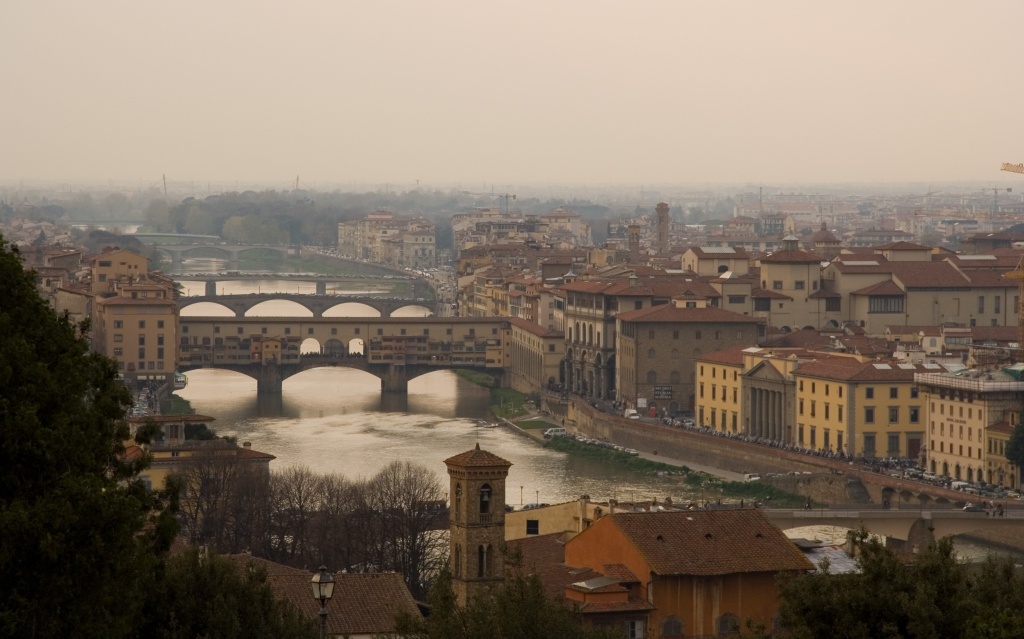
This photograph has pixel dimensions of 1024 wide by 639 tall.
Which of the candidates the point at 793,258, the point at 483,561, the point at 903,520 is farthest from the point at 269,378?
the point at 483,561

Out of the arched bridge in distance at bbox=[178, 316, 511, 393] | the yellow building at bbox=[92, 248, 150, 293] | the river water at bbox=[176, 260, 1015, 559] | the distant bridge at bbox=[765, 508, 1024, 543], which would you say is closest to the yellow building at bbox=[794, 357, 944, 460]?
the river water at bbox=[176, 260, 1015, 559]

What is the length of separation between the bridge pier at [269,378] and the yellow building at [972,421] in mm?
14427

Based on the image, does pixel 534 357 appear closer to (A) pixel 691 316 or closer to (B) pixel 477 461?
(A) pixel 691 316

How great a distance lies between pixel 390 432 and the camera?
106 ft

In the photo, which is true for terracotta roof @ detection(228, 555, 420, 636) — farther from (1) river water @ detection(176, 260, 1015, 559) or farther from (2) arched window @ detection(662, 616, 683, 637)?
(1) river water @ detection(176, 260, 1015, 559)

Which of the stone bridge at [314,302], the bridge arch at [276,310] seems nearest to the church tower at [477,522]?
the stone bridge at [314,302]

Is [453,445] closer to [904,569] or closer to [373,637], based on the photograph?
[373,637]

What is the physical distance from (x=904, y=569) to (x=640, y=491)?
1618 centimetres

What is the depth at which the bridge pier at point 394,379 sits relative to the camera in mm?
40031

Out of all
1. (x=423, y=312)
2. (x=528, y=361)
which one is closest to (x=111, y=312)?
(x=528, y=361)

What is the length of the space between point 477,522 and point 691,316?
2078 centimetres

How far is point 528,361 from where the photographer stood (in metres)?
40.0

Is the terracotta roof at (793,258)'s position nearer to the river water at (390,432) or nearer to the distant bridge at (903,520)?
the river water at (390,432)

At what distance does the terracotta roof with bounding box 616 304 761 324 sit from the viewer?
114 feet
